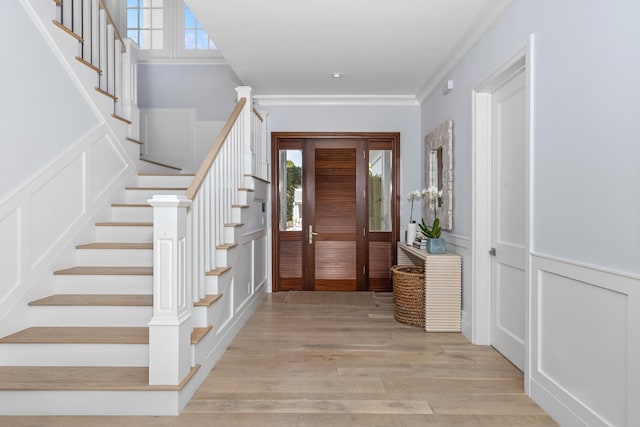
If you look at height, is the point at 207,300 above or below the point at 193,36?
below

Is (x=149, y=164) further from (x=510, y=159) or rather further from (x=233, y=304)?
(x=510, y=159)

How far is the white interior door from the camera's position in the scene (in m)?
2.77

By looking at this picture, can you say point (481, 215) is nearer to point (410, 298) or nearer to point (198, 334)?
point (410, 298)

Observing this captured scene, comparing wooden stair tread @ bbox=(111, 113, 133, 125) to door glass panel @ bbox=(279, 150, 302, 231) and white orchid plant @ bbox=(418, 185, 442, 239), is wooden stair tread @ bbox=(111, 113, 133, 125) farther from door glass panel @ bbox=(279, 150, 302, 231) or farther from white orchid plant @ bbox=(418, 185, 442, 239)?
white orchid plant @ bbox=(418, 185, 442, 239)

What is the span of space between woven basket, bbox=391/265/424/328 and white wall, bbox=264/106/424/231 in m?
1.51

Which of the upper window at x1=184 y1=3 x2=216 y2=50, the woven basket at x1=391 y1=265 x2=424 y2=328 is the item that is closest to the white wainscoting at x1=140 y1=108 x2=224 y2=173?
the upper window at x1=184 y1=3 x2=216 y2=50

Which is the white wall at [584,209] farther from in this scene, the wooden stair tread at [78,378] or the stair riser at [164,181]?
the stair riser at [164,181]

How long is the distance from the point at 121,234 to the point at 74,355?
1.19 m

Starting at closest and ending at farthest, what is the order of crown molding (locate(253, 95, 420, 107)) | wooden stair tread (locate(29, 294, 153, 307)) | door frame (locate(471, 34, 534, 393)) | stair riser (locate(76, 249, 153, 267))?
wooden stair tread (locate(29, 294, 153, 307)) → stair riser (locate(76, 249, 153, 267)) → door frame (locate(471, 34, 534, 393)) → crown molding (locate(253, 95, 420, 107))

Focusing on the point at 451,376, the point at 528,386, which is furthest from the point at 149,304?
the point at 528,386

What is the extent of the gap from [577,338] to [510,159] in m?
1.40

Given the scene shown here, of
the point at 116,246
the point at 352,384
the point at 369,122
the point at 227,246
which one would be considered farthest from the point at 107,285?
the point at 369,122

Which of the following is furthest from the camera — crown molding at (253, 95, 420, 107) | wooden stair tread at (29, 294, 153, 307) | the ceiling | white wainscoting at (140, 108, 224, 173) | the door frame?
white wainscoting at (140, 108, 224, 173)

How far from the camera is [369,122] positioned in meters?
5.32
